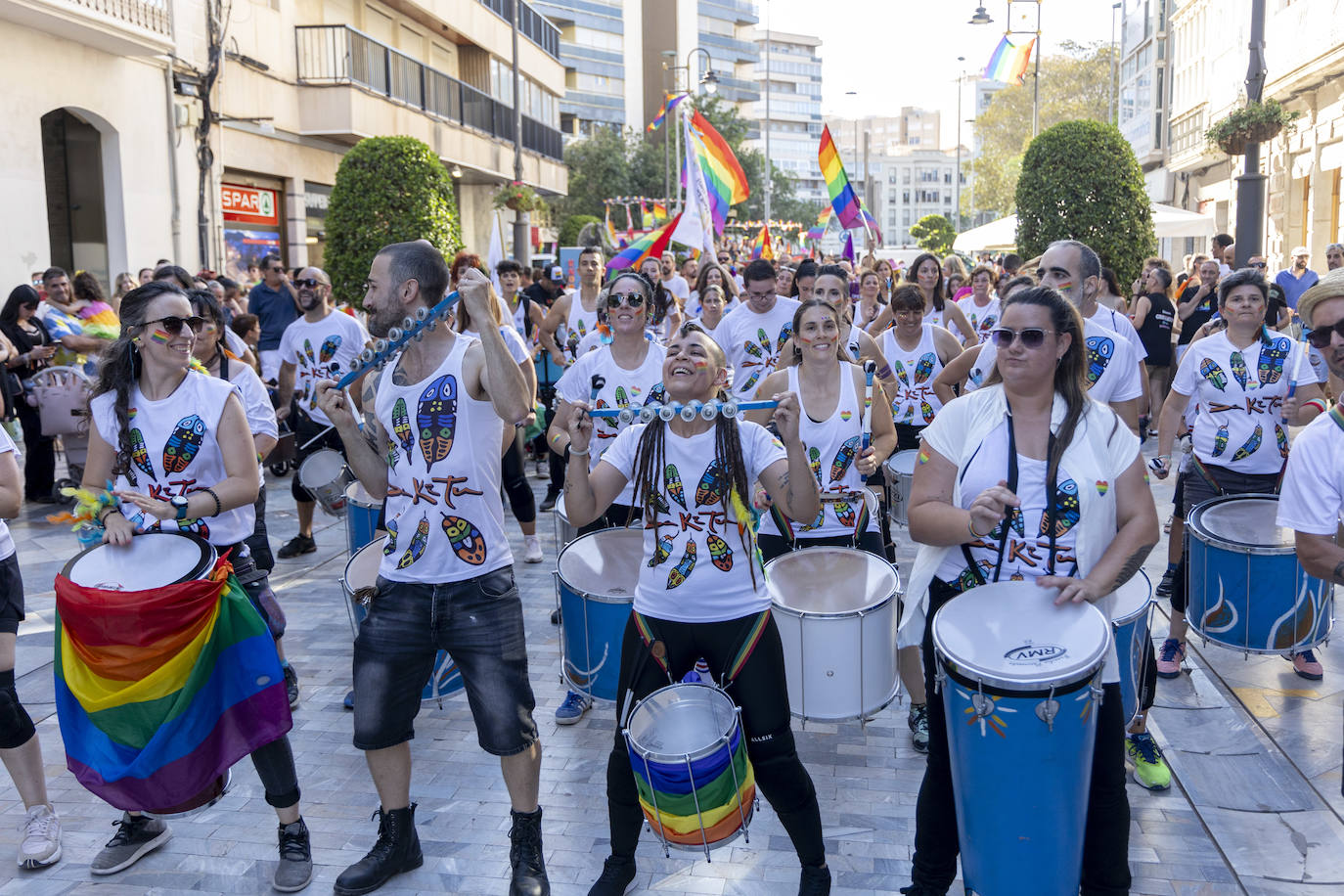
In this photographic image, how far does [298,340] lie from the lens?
764 centimetres

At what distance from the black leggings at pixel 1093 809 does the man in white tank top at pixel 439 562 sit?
1.25 m

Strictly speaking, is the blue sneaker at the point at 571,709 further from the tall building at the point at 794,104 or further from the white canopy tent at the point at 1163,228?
the tall building at the point at 794,104

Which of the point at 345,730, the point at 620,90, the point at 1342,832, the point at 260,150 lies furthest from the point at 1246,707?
the point at 620,90

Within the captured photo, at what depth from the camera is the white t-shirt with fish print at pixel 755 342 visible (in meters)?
7.85

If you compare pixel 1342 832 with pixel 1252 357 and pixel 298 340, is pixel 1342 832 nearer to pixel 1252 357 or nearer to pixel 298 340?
pixel 1252 357

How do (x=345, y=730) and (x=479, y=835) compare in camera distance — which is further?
(x=345, y=730)

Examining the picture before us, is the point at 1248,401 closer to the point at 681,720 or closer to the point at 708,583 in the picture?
the point at 708,583

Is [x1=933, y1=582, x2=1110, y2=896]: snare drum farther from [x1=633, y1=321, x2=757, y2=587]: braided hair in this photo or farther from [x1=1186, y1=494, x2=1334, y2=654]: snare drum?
[x1=1186, y1=494, x2=1334, y2=654]: snare drum

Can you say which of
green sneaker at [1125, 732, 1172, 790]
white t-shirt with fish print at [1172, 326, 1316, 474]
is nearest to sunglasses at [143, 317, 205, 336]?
green sneaker at [1125, 732, 1172, 790]

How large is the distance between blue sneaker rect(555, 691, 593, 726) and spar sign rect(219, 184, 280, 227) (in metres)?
14.1

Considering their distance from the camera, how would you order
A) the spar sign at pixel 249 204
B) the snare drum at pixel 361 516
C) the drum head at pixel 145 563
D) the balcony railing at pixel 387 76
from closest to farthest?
the drum head at pixel 145 563, the snare drum at pixel 361 516, the spar sign at pixel 249 204, the balcony railing at pixel 387 76

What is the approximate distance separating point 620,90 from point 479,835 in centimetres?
8508

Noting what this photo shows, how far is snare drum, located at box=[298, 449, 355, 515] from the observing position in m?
6.70

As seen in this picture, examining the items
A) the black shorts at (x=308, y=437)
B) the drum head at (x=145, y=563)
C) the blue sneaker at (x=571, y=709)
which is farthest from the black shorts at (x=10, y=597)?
the black shorts at (x=308, y=437)
